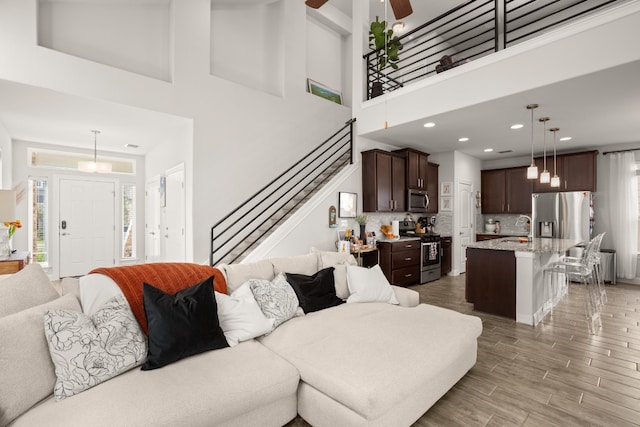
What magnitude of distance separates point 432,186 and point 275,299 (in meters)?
5.28

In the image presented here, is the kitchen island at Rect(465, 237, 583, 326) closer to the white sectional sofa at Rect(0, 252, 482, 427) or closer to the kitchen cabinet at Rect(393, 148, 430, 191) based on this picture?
the white sectional sofa at Rect(0, 252, 482, 427)

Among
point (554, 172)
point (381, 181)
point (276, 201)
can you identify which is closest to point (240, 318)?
point (276, 201)

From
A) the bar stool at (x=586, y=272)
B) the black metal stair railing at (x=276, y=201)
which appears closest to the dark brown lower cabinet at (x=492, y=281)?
the bar stool at (x=586, y=272)

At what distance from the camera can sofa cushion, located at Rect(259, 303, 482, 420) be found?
1.61 meters

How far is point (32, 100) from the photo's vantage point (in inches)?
142

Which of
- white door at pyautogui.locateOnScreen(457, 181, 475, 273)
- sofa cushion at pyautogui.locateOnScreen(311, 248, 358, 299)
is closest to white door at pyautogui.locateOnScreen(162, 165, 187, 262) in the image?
sofa cushion at pyautogui.locateOnScreen(311, 248, 358, 299)

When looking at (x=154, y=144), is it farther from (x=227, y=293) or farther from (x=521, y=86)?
(x=521, y=86)

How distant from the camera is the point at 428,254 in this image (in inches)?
232

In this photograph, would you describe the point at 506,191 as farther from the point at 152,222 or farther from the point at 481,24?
the point at 152,222

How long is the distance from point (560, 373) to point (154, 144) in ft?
21.3

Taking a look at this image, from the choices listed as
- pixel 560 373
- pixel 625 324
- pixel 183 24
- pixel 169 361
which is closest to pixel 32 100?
pixel 183 24

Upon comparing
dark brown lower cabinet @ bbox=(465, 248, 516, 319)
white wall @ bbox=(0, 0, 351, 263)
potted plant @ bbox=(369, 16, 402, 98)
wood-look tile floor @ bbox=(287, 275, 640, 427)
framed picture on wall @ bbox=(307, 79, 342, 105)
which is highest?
potted plant @ bbox=(369, 16, 402, 98)

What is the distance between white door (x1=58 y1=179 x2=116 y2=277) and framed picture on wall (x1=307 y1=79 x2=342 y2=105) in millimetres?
A: 4592

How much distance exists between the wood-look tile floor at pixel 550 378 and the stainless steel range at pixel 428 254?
1.92m
